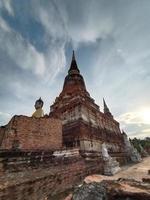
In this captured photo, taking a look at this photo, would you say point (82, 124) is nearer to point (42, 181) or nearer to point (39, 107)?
point (42, 181)

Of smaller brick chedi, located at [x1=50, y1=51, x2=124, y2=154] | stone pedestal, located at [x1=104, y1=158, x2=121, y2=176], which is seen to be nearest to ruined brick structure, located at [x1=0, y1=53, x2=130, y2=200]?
smaller brick chedi, located at [x1=50, y1=51, x2=124, y2=154]

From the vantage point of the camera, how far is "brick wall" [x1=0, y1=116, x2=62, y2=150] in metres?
10.2

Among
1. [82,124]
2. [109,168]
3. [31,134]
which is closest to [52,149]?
[31,134]

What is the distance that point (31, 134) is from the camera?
10.9m

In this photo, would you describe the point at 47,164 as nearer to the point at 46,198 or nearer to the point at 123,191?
the point at 46,198

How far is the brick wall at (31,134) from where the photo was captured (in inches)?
403

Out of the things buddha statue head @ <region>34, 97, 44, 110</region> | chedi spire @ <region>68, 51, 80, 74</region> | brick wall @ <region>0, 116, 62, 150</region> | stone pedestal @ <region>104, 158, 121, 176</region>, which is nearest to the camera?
brick wall @ <region>0, 116, 62, 150</region>

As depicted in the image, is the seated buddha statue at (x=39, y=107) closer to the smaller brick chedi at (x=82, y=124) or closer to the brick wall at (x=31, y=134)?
the smaller brick chedi at (x=82, y=124)

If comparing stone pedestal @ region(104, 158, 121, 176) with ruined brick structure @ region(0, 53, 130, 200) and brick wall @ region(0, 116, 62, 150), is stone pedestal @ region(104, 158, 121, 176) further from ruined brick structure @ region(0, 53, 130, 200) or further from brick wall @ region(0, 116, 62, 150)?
brick wall @ region(0, 116, 62, 150)

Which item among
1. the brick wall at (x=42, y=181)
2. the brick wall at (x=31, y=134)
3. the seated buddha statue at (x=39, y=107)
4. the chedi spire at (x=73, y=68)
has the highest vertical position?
the chedi spire at (x=73, y=68)

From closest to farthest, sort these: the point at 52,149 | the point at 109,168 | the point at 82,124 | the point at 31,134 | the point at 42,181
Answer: the point at 42,181 → the point at 52,149 → the point at 31,134 → the point at 109,168 → the point at 82,124

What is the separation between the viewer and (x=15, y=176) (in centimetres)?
581

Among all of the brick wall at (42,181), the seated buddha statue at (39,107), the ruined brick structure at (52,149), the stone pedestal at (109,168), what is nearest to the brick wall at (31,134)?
the ruined brick structure at (52,149)

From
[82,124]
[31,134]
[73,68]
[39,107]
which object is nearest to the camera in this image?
[31,134]
